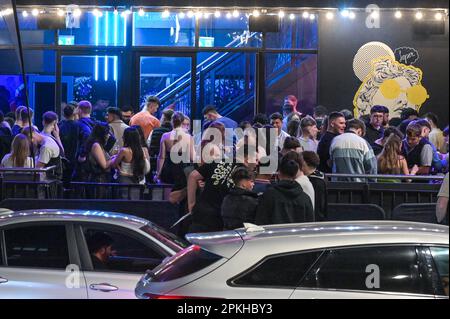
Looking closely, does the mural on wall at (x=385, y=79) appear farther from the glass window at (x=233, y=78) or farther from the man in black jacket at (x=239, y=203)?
the man in black jacket at (x=239, y=203)

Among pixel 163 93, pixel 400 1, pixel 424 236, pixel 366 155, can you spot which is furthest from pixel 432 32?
pixel 424 236

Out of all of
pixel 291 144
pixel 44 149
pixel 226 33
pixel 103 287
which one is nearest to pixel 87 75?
pixel 226 33

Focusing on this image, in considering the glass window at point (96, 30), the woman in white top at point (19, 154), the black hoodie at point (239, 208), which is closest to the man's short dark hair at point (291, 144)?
the black hoodie at point (239, 208)

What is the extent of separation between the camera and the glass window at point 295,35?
1862cm

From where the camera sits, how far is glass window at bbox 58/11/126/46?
18781 millimetres

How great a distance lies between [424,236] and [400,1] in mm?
13828

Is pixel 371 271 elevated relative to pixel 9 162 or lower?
lower

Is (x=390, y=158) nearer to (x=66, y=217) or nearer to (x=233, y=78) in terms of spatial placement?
(x=66, y=217)

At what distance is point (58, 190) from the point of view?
504 inches

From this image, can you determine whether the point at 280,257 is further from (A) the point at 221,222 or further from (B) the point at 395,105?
(B) the point at 395,105

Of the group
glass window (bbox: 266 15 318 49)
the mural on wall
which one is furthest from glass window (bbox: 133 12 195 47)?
the mural on wall

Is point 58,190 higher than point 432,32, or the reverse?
point 432,32

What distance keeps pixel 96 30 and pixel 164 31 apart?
4.98 ft

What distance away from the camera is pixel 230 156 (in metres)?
11.0
